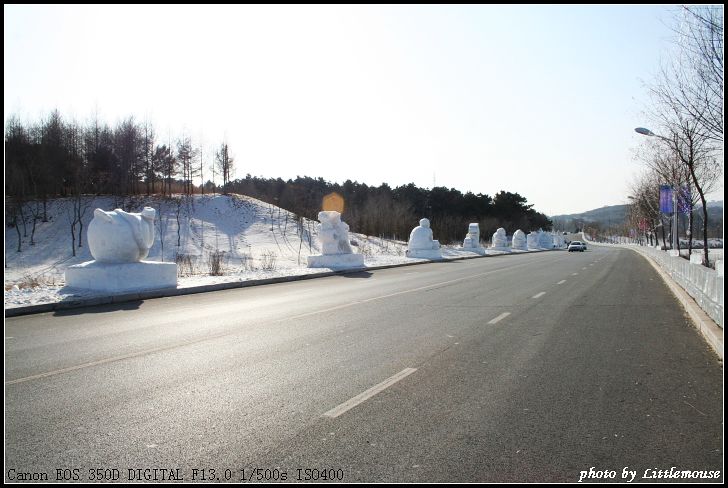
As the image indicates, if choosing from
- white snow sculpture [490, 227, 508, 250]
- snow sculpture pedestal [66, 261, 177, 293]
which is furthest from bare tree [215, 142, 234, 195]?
snow sculpture pedestal [66, 261, 177, 293]

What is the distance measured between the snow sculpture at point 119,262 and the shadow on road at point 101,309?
128 centimetres

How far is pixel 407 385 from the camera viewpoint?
5750mm

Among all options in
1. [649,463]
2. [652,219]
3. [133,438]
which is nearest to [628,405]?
[649,463]

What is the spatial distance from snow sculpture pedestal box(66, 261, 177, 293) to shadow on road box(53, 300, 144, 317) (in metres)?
1.24

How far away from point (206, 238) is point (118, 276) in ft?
119

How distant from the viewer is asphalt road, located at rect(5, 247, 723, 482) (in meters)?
3.83

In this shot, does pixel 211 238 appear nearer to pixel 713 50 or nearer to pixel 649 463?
pixel 713 50

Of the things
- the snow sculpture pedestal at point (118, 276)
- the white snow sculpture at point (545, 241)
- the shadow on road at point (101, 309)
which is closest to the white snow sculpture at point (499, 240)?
the white snow sculpture at point (545, 241)

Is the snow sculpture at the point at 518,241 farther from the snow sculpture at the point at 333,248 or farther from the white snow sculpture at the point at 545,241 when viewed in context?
the snow sculpture at the point at 333,248

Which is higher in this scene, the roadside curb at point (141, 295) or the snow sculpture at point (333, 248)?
the snow sculpture at point (333, 248)

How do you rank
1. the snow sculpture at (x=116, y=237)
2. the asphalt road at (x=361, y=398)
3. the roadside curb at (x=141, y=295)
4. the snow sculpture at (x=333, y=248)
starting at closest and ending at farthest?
the asphalt road at (x=361, y=398) → the roadside curb at (x=141, y=295) → the snow sculpture at (x=116, y=237) → the snow sculpture at (x=333, y=248)

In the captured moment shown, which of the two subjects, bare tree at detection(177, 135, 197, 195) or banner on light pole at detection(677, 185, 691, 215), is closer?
banner on light pole at detection(677, 185, 691, 215)

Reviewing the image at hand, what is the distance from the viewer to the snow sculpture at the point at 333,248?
26.6 metres

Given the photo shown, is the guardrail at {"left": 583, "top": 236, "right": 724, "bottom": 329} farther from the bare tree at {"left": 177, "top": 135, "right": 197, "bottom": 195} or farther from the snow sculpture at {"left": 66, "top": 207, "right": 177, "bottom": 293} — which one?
the bare tree at {"left": 177, "top": 135, "right": 197, "bottom": 195}
